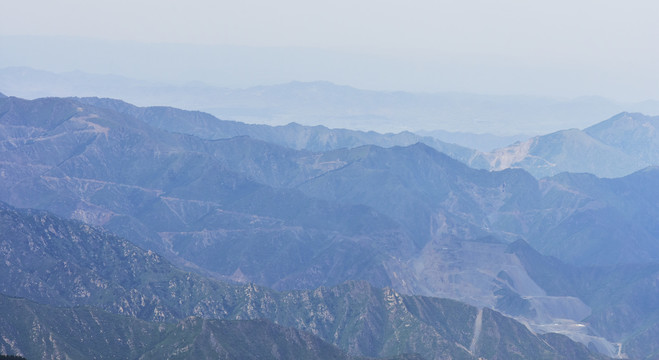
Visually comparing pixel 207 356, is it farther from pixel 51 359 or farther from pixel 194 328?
pixel 51 359

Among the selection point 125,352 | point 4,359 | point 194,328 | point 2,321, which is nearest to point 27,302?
point 2,321

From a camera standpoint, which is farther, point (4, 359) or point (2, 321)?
point (2, 321)

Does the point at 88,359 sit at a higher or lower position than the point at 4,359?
lower

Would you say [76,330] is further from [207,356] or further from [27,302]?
[207,356]

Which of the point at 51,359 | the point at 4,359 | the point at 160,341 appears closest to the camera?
the point at 4,359

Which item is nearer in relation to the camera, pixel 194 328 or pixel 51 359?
pixel 51 359

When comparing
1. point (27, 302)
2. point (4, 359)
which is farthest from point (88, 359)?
point (4, 359)

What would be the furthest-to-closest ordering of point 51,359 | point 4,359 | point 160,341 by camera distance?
point 160,341 → point 51,359 → point 4,359

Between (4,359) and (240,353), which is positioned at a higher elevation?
(4,359)

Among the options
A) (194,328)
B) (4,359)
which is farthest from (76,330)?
(4,359)
